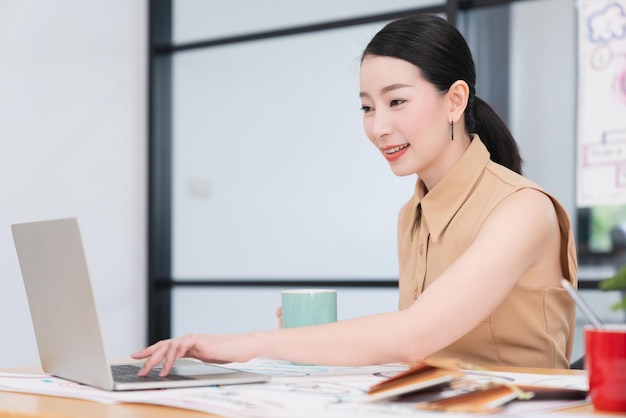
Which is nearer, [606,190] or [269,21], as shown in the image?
[606,190]

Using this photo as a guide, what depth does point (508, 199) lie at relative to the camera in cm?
145

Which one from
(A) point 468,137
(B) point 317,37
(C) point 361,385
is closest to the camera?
(C) point 361,385

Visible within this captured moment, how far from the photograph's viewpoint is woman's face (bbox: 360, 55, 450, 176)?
1.53 m

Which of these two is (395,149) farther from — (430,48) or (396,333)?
(396,333)

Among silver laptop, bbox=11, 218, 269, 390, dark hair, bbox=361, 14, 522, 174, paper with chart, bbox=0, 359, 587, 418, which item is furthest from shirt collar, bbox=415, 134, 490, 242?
silver laptop, bbox=11, 218, 269, 390

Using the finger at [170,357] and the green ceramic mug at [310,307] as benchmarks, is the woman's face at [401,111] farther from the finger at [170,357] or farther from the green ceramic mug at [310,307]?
the finger at [170,357]

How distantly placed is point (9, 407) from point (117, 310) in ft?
8.45

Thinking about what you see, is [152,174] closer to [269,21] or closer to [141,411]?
[269,21]

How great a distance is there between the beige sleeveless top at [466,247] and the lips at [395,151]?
93 millimetres

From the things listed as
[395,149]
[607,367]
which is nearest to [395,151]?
[395,149]

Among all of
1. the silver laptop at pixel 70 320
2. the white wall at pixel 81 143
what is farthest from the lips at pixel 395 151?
the white wall at pixel 81 143

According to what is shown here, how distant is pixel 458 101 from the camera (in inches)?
63.6

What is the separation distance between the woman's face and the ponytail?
0.50ft

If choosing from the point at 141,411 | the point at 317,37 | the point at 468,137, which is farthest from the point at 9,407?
the point at 317,37
